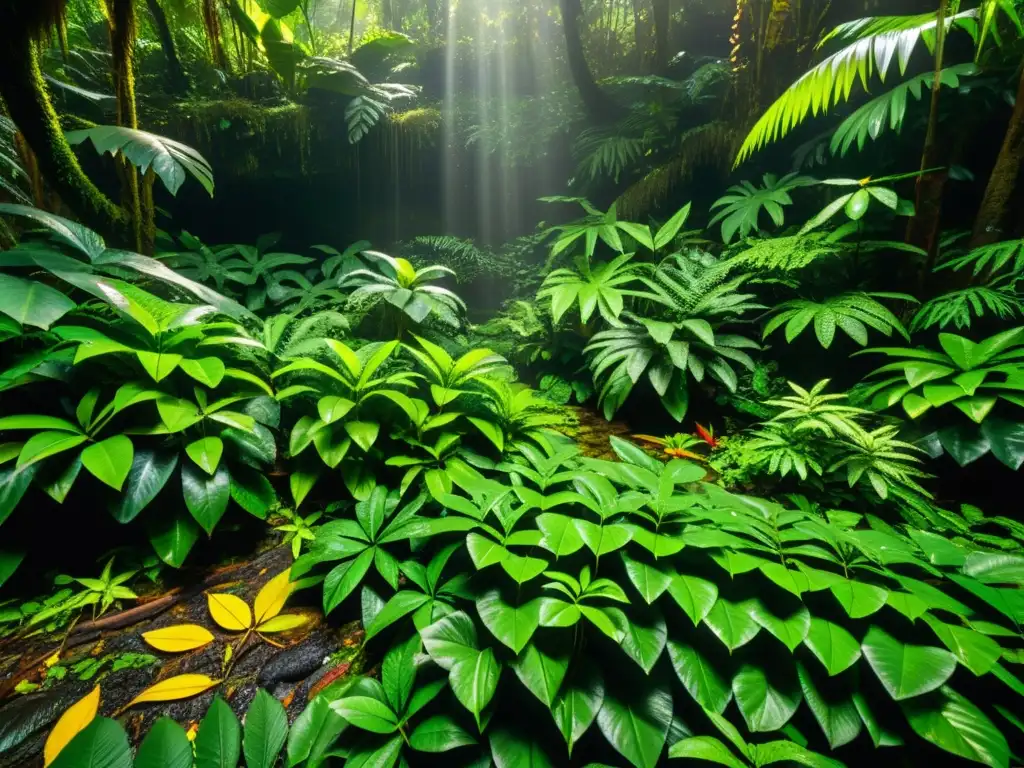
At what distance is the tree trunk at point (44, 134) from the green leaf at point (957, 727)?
189 inches

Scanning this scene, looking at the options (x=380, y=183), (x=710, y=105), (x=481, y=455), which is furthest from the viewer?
(x=380, y=183)

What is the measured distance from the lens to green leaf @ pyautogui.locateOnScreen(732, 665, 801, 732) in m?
1.07

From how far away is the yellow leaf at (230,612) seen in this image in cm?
147

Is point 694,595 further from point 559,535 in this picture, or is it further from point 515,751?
point 515,751

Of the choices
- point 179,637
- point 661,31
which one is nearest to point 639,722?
point 179,637

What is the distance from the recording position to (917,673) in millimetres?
1037

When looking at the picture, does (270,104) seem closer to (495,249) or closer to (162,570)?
(495,249)

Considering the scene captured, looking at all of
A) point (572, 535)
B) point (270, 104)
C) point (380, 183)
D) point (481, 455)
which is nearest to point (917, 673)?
point (572, 535)

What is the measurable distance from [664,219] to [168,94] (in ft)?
19.2

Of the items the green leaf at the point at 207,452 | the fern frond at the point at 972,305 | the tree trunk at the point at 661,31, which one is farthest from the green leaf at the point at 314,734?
the tree trunk at the point at 661,31

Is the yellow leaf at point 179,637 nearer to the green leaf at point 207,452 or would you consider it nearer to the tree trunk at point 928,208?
the green leaf at point 207,452

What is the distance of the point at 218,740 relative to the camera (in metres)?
0.98

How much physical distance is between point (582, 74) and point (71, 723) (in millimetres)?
6094

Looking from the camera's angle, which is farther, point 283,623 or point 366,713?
point 283,623
